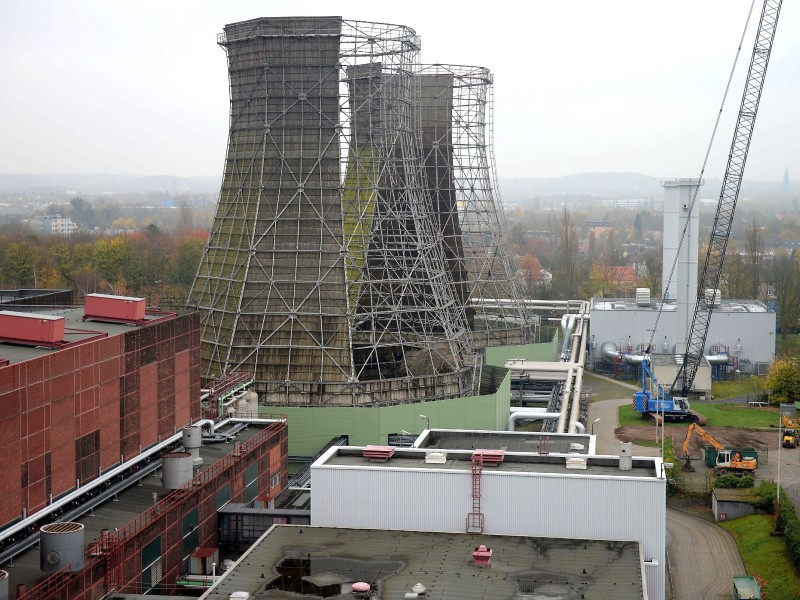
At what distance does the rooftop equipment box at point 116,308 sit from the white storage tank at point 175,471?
5.93m

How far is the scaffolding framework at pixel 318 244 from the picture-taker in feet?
181

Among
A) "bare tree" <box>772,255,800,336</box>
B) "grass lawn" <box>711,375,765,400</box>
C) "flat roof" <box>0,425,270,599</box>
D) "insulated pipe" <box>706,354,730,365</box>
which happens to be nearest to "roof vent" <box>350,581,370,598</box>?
"flat roof" <box>0,425,270,599</box>

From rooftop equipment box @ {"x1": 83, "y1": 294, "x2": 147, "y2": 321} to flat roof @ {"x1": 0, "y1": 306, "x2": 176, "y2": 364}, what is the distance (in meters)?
0.28

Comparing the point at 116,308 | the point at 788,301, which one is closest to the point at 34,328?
the point at 116,308

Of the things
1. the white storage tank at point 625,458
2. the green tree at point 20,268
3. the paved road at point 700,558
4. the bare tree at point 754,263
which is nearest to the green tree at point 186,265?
the green tree at point 20,268

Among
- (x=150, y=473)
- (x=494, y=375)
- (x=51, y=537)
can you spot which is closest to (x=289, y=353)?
(x=494, y=375)

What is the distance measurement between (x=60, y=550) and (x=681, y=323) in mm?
62088

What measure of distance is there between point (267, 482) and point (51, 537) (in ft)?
50.5

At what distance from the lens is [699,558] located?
1706 inches

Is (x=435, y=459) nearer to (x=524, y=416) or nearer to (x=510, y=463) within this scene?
(x=510, y=463)

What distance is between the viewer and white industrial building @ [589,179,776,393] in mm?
82062

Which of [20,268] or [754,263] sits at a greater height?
[754,263]

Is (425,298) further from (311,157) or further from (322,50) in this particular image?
(322,50)

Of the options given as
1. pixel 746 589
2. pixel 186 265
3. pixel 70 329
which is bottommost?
pixel 746 589
